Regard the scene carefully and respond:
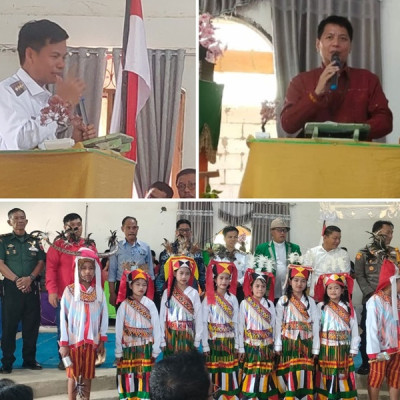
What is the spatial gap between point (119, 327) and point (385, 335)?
1.63 meters

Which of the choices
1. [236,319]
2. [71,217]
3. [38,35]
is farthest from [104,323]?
[38,35]

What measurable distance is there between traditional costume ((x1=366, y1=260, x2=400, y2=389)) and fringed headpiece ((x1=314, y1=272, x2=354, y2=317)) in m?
0.16

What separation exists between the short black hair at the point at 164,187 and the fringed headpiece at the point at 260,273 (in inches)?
26.3

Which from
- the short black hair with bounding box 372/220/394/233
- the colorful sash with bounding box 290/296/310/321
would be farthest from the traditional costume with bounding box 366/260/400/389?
the colorful sash with bounding box 290/296/310/321

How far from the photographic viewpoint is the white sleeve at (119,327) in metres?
4.78

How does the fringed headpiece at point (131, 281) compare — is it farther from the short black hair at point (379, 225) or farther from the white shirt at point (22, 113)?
the short black hair at point (379, 225)

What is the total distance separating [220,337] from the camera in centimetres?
492

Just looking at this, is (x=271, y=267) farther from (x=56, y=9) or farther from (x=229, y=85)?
(x=56, y=9)

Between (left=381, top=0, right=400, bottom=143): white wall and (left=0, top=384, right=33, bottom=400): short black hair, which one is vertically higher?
(left=381, top=0, right=400, bottom=143): white wall

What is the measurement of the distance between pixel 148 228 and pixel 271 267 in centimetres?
81

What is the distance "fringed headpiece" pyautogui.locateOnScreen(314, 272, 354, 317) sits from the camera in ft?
16.3

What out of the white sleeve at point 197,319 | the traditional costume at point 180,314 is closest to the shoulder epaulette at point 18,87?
the traditional costume at point 180,314

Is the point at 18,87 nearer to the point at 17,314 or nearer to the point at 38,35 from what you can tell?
the point at 38,35

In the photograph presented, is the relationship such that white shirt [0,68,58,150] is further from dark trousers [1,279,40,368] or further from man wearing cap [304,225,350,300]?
man wearing cap [304,225,350,300]
